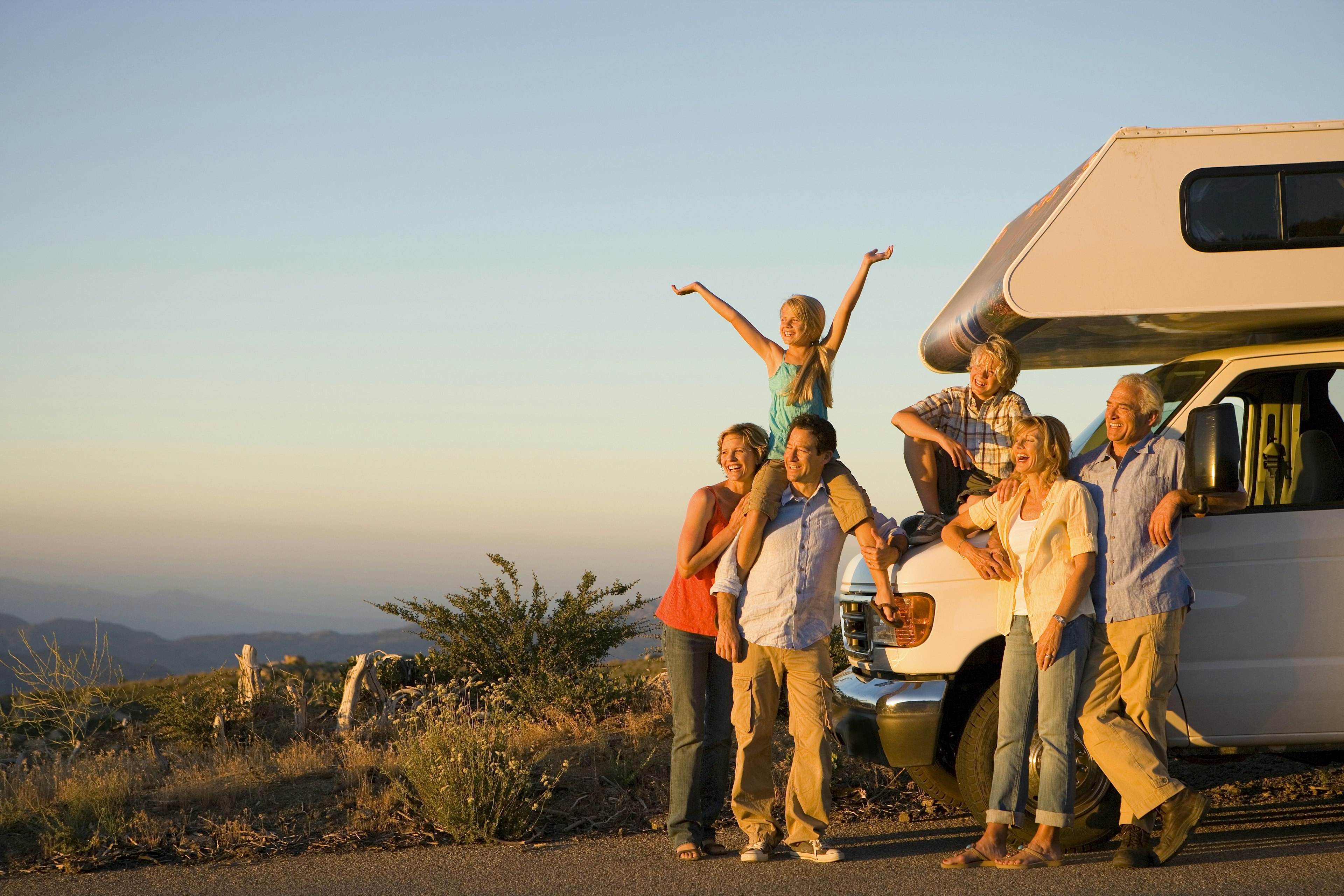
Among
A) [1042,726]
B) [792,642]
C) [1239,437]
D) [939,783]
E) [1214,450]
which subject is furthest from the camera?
[939,783]

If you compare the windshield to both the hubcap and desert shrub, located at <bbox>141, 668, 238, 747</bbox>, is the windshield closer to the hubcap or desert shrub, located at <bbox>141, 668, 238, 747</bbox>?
the hubcap

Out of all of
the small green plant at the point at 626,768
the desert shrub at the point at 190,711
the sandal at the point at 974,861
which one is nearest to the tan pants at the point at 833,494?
the sandal at the point at 974,861

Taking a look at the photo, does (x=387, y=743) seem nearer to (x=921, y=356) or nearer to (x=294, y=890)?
(x=294, y=890)

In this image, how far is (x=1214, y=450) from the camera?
520cm

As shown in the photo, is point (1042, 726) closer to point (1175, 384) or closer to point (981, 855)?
point (981, 855)

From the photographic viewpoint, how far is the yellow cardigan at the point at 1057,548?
5.41 meters

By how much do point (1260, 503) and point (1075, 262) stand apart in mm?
1537

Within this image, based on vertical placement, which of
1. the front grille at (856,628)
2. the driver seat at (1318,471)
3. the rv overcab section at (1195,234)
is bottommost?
the front grille at (856,628)

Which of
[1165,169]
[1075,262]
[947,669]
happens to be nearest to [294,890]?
[947,669]

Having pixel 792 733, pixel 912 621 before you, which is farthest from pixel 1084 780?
pixel 792 733

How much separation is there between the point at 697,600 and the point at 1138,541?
6.76ft

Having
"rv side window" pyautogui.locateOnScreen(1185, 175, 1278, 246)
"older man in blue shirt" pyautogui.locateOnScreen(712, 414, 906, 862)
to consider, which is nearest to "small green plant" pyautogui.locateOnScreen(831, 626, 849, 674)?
"older man in blue shirt" pyautogui.locateOnScreen(712, 414, 906, 862)

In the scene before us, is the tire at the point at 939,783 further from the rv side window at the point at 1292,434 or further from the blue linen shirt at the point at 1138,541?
the rv side window at the point at 1292,434

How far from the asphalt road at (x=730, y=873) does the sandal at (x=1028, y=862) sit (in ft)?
0.12
